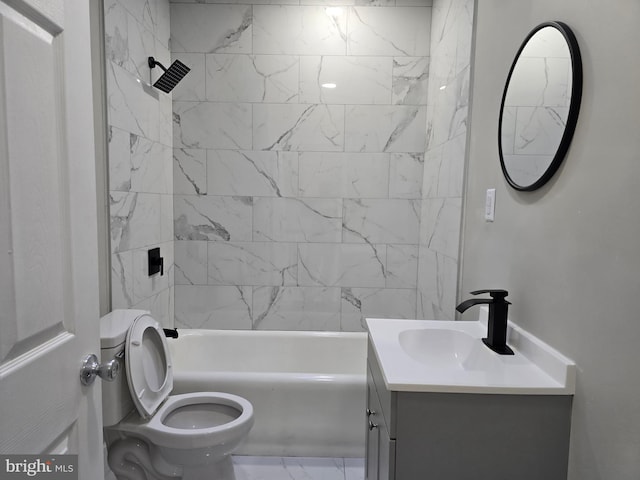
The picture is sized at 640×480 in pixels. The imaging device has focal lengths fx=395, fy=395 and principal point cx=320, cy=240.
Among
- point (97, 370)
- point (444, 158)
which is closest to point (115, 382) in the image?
point (97, 370)

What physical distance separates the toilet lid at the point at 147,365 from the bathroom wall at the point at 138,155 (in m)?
0.37

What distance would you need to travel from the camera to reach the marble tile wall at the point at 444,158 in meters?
2.05

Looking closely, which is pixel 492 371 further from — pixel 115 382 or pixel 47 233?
pixel 115 382

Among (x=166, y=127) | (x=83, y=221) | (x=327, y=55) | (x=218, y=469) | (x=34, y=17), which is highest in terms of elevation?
(x=327, y=55)

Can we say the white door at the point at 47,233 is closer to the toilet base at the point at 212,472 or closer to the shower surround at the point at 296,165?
the toilet base at the point at 212,472

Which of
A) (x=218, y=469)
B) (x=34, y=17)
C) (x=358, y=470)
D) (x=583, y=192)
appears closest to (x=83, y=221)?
(x=34, y=17)

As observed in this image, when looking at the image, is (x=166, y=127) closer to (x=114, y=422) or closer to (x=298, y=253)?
(x=298, y=253)

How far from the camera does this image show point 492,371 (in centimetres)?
116

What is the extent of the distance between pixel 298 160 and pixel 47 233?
2145 mm

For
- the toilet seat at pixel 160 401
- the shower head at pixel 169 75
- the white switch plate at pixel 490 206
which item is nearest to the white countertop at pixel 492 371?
the white switch plate at pixel 490 206

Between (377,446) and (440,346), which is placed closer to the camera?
(377,446)

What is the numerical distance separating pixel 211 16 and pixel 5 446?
9.12ft

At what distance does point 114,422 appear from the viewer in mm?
1584

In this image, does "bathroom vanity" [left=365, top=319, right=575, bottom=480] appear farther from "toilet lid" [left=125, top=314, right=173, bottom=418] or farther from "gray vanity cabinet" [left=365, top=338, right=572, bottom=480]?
"toilet lid" [left=125, top=314, right=173, bottom=418]
